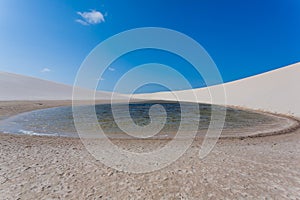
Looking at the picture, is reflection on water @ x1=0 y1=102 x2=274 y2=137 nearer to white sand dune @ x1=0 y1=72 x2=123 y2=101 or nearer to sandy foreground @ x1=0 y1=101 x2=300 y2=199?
sandy foreground @ x1=0 y1=101 x2=300 y2=199

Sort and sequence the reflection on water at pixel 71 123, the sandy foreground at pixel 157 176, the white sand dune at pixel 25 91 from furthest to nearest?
the white sand dune at pixel 25 91 < the reflection on water at pixel 71 123 < the sandy foreground at pixel 157 176

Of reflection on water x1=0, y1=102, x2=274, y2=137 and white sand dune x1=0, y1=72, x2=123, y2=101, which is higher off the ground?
white sand dune x1=0, y1=72, x2=123, y2=101

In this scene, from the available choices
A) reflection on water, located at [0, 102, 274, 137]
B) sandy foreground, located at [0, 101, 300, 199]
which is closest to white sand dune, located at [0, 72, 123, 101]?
reflection on water, located at [0, 102, 274, 137]

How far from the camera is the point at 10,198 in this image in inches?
175

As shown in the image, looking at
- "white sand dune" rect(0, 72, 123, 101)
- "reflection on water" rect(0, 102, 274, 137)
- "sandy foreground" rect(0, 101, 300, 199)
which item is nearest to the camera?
"sandy foreground" rect(0, 101, 300, 199)

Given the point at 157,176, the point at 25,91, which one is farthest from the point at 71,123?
the point at 25,91

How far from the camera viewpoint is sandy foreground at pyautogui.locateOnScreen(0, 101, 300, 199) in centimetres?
477

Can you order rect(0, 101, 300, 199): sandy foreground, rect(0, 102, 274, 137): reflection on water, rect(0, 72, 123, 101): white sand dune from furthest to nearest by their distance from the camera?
1. rect(0, 72, 123, 101): white sand dune
2. rect(0, 102, 274, 137): reflection on water
3. rect(0, 101, 300, 199): sandy foreground

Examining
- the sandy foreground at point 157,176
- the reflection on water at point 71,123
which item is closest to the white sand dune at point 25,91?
the reflection on water at point 71,123

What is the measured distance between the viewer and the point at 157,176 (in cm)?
585

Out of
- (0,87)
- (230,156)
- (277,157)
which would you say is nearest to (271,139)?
(277,157)

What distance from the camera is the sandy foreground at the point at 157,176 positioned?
15.6 feet

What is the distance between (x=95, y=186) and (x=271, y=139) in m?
10.6

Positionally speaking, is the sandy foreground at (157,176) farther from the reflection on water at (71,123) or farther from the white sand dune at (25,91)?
the white sand dune at (25,91)
